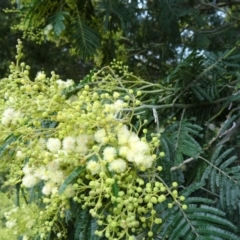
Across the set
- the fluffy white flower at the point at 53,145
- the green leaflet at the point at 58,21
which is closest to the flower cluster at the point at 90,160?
the fluffy white flower at the point at 53,145

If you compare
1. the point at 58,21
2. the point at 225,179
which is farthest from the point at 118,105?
the point at 58,21

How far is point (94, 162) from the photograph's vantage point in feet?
2.76

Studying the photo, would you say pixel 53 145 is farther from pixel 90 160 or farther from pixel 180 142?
pixel 180 142

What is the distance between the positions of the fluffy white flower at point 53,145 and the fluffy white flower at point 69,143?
16mm

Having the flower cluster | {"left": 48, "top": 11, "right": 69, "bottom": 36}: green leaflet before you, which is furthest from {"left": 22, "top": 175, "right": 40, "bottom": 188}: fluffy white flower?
{"left": 48, "top": 11, "right": 69, "bottom": 36}: green leaflet

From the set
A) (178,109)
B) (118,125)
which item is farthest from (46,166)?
(178,109)

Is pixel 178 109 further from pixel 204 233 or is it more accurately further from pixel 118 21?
pixel 118 21

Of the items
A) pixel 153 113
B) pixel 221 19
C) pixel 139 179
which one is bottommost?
pixel 139 179

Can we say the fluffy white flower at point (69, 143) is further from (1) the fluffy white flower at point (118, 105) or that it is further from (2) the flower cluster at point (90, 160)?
(1) the fluffy white flower at point (118, 105)

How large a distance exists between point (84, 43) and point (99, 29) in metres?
0.25

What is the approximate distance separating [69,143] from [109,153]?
3.3 inches

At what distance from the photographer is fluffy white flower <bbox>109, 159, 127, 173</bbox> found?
2.72ft

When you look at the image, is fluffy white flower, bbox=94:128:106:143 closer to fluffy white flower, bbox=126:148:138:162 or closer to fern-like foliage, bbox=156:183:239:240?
fluffy white flower, bbox=126:148:138:162

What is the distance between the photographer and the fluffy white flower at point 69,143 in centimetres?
86
